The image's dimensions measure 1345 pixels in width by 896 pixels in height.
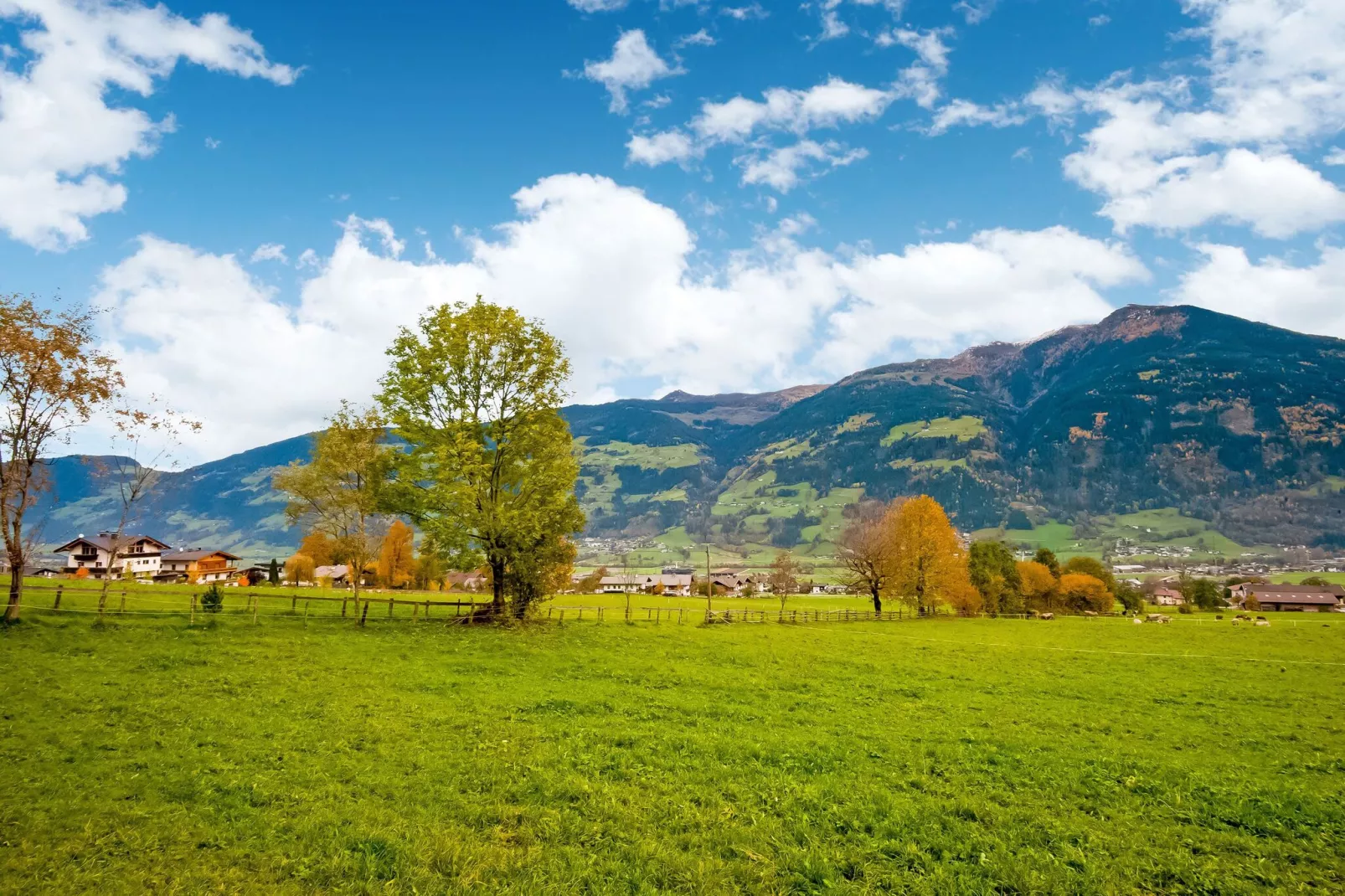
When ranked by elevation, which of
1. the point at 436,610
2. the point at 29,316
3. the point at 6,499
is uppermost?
the point at 29,316

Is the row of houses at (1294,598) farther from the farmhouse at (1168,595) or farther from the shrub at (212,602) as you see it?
the shrub at (212,602)

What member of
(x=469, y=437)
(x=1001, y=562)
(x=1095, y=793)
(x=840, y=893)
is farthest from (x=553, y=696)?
(x=1001, y=562)

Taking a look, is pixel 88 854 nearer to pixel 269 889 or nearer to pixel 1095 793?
pixel 269 889

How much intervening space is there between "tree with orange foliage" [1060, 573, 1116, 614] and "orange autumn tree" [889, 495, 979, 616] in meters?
38.9

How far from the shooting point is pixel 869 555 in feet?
264

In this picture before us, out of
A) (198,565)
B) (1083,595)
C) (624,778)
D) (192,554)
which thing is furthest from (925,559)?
(192,554)

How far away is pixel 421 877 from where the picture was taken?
9.04 meters

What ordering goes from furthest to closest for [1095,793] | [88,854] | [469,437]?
[469,437] → [1095,793] → [88,854]

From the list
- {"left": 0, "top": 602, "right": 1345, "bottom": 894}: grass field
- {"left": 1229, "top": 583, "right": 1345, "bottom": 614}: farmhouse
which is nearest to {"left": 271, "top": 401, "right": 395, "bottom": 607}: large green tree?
{"left": 0, "top": 602, "right": 1345, "bottom": 894}: grass field

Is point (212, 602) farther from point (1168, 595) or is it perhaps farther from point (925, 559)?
point (1168, 595)

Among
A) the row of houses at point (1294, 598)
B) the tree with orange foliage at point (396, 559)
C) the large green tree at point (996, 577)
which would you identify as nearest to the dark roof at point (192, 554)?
the tree with orange foliage at point (396, 559)

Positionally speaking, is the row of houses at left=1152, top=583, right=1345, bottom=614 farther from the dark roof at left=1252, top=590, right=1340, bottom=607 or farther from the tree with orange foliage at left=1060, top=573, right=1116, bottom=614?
the tree with orange foliage at left=1060, top=573, right=1116, bottom=614

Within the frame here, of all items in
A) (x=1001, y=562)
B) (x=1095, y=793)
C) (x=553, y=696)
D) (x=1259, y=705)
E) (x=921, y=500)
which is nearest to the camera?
(x=1095, y=793)

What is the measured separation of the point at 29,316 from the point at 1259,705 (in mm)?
55496
